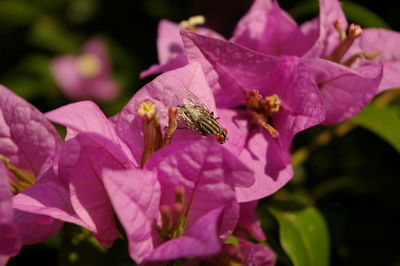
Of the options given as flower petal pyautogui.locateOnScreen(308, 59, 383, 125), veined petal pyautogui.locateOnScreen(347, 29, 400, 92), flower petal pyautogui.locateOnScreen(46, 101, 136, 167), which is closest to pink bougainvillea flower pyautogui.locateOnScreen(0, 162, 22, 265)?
flower petal pyautogui.locateOnScreen(46, 101, 136, 167)

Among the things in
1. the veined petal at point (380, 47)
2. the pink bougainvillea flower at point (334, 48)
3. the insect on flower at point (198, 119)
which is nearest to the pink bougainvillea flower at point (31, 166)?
the insect on flower at point (198, 119)

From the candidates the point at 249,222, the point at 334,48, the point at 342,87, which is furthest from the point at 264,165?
the point at 334,48

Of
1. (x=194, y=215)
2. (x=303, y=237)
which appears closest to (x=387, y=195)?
(x=303, y=237)

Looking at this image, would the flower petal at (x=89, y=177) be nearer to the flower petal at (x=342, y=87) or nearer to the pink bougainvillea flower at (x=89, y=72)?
the flower petal at (x=342, y=87)

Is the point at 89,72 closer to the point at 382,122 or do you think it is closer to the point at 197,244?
the point at 382,122

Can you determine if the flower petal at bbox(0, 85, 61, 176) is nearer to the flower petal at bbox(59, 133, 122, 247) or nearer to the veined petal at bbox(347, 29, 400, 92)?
the flower petal at bbox(59, 133, 122, 247)

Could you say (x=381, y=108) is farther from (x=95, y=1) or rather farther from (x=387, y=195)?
(x=95, y=1)
